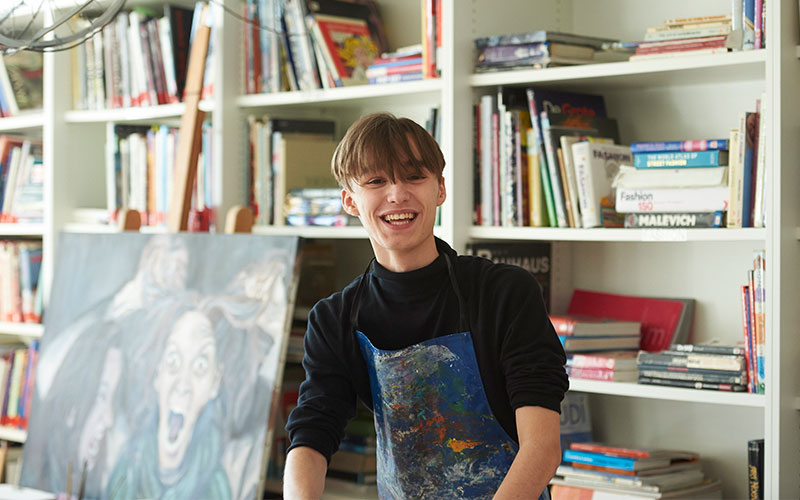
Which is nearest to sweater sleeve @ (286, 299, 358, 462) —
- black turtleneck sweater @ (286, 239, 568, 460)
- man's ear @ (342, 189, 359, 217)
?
black turtleneck sweater @ (286, 239, 568, 460)

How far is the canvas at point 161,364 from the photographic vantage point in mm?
2531

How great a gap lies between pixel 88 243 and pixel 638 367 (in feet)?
5.54

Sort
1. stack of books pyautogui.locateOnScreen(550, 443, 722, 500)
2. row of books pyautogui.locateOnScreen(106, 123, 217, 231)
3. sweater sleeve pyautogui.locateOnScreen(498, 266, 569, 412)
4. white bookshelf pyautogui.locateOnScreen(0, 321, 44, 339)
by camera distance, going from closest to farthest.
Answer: sweater sleeve pyautogui.locateOnScreen(498, 266, 569, 412)
stack of books pyautogui.locateOnScreen(550, 443, 722, 500)
row of books pyautogui.locateOnScreen(106, 123, 217, 231)
white bookshelf pyautogui.locateOnScreen(0, 321, 44, 339)

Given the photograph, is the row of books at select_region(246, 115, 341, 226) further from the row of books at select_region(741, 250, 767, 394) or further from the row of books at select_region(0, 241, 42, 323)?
the row of books at select_region(741, 250, 767, 394)

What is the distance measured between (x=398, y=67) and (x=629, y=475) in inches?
46.8

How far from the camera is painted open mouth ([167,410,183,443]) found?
2615 mm

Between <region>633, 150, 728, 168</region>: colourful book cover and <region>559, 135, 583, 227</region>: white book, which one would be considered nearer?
<region>633, 150, 728, 168</region>: colourful book cover

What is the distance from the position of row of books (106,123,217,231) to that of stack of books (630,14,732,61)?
52.9 inches

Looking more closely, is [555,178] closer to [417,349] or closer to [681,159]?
[681,159]

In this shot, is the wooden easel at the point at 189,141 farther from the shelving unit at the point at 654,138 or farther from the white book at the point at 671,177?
the white book at the point at 671,177

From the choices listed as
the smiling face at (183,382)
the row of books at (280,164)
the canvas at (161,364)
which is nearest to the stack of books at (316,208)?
the row of books at (280,164)

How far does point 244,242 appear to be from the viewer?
105 inches

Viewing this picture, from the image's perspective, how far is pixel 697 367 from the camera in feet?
7.18

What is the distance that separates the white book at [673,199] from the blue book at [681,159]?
0.05m
